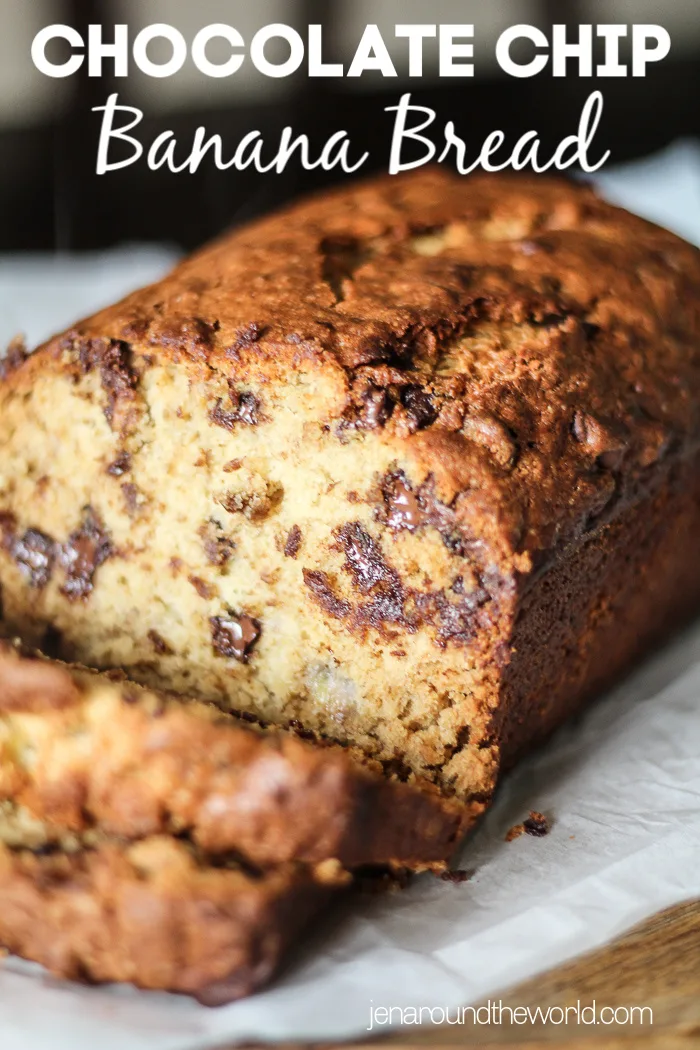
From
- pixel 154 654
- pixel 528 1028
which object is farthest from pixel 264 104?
pixel 528 1028

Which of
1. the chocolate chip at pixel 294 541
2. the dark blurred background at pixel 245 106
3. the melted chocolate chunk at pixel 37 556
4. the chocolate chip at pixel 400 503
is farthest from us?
the dark blurred background at pixel 245 106

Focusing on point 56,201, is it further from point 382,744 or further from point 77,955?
point 77,955

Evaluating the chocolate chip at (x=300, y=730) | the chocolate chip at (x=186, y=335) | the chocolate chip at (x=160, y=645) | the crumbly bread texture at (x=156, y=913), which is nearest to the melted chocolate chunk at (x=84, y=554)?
the chocolate chip at (x=160, y=645)

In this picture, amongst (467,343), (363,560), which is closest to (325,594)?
(363,560)

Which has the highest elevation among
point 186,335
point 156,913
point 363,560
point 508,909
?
point 186,335

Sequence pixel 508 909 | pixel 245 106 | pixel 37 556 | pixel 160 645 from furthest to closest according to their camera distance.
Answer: pixel 245 106 → pixel 37 556 → pixel 160 645 → pixel 508 909

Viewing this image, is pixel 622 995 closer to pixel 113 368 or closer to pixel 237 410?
pixel 237 410

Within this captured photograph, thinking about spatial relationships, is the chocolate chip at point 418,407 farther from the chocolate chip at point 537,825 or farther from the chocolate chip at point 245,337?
the chocolate chip at point 537,825
